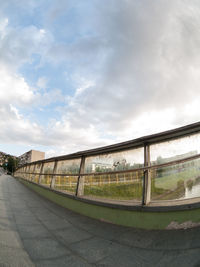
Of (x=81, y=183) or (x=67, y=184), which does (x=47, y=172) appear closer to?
(x=67, y=184)

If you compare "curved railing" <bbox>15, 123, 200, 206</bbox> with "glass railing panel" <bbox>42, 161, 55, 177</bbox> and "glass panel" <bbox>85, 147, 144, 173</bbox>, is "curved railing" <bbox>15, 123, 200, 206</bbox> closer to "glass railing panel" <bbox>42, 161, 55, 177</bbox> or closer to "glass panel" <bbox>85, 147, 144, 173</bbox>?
"glass panel" <bbox>85, 147, 144, 173</bbox>

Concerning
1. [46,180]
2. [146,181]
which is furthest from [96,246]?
[46,180]

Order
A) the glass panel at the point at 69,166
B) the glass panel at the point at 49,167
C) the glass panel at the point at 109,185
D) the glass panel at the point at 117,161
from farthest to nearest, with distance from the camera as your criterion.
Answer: the glass panel at the point at 49,167 → the glass panel at the point at 69,166 → the glass panel at the point at 109,185 → the glass panel at the point at 117,161

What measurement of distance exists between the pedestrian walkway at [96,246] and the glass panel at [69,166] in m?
2.05

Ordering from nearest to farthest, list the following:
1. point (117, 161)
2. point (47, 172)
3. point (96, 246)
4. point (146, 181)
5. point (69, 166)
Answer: point (96, 246), point (146, 181), point (117, 161), point (69, 166), point (47, 172)

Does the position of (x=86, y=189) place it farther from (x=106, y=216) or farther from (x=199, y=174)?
(x=199, y=174)

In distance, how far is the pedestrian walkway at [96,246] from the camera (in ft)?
5.30

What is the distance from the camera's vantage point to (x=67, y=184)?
5.29m

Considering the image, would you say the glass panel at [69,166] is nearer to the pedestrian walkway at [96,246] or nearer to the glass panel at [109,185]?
the glass panel at [109,185]

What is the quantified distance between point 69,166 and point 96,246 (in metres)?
3.30

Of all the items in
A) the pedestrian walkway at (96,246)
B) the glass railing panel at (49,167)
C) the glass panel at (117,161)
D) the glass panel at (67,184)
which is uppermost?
the glass panel at (117,161)

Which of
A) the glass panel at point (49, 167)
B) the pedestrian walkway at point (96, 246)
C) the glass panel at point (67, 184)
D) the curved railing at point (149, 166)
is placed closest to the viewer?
the pedestrian walkway at point (96, 246)

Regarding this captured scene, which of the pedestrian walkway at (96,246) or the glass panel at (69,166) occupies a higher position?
the glass panel at (69,166)

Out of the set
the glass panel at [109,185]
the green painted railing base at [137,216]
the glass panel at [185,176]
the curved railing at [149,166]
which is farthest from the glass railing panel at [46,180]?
the glass panel at [185,176]
